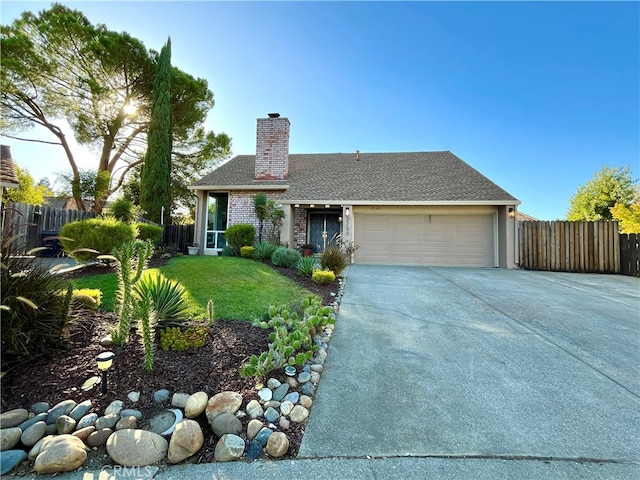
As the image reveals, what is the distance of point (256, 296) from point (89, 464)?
325 centimetres

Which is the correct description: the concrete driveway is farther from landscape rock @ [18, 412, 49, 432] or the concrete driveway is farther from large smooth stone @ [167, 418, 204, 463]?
landscape rock @ [18, 412, 49, 432]

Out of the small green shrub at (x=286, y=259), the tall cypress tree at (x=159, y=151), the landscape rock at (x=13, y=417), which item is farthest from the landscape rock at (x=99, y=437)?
the tall cypress tree at (x=159, y=151)

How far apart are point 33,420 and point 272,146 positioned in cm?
1219

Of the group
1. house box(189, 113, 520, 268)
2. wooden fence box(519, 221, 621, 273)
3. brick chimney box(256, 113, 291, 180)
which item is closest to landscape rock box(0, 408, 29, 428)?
house box(189, 113, 520, 268)

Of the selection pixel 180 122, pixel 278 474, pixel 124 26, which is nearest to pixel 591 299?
pixel 278 474


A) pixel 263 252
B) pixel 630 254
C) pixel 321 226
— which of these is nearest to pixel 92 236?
pixel 263 252

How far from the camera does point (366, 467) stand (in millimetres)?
1744

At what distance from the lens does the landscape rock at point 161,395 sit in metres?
2.24

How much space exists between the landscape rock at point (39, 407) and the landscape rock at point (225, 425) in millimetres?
1285

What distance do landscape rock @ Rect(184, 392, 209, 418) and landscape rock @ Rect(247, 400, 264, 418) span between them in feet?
1.11

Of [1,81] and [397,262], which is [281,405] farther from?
[1,81]

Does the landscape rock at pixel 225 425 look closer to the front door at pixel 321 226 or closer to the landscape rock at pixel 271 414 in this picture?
the landscape rock at pixel 271 414

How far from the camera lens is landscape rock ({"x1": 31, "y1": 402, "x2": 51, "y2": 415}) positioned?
2098 millimetres

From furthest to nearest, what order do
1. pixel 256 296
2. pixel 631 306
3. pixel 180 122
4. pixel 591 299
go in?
pixel 180 122
pixel 591 299
pixel 631 306
pixel 256 296
